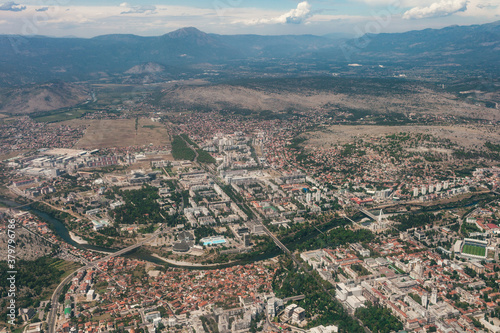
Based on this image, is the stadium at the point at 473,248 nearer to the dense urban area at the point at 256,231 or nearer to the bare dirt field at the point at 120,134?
the dense urban area at the point at 256,231

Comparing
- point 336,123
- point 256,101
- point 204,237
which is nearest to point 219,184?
point 204,237

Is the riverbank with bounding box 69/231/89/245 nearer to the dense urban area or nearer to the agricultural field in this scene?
the dense urban area

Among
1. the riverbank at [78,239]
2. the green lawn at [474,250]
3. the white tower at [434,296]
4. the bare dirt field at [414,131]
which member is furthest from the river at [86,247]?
the bare dirt field at [414,131]

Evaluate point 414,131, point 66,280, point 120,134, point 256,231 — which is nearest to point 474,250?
point 256,231

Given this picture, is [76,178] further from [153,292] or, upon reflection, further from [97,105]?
[97,105]

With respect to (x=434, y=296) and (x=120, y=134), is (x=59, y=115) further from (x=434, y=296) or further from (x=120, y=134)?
(x=434, y=296)
